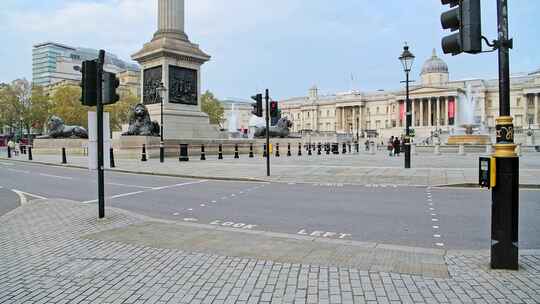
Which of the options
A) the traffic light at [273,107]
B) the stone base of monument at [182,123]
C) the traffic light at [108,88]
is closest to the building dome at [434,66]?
the stone base of monument at [182,123]

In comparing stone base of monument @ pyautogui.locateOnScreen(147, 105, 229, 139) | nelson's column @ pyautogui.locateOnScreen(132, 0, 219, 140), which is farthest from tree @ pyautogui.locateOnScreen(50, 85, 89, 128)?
stone base of monument @ pyautogui.locateOnScreen(147, 105, 229, 139)

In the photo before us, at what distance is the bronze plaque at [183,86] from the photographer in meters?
35.4

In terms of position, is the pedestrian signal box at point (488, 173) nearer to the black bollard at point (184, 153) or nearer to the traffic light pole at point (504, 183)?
the traffic light pole at point (504, 183)

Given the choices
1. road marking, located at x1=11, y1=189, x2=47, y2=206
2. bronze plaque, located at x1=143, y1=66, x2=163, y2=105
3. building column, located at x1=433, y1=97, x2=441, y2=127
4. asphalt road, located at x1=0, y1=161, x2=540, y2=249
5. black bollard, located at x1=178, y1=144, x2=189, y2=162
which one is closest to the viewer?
asphalt road, located at x1=0, y1=161, x2=540, y2=249

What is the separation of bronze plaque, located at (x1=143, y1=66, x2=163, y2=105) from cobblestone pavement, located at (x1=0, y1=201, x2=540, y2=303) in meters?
30.1

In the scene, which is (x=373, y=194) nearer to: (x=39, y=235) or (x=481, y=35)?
(x=481, y=35)

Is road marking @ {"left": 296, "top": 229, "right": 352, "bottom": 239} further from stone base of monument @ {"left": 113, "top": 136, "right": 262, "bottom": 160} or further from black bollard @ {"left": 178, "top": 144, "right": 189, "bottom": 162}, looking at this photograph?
stone base of monument @ {"left": 113, "top": 136, "right": 262, "bottom": 160}

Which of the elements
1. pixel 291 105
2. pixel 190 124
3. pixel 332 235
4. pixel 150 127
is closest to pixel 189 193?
pixel 332 235

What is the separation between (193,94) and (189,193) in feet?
83.4

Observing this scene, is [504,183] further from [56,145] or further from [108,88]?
[56,145]

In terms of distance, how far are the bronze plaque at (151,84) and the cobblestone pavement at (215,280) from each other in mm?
30066

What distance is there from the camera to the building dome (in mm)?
140625

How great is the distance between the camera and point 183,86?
36.2 metres

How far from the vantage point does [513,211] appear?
5.02m
